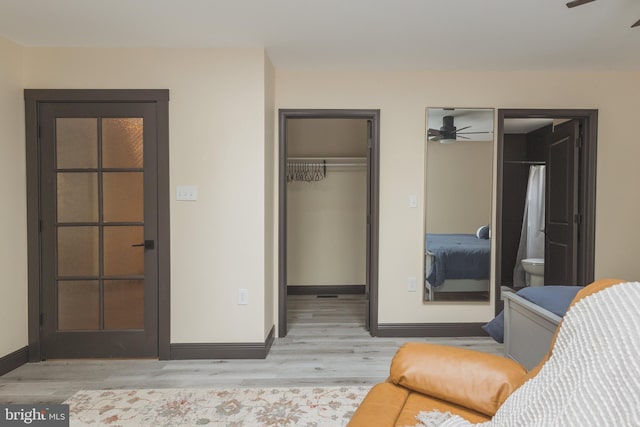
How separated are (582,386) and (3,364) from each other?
3.63m

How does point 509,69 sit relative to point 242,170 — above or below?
above

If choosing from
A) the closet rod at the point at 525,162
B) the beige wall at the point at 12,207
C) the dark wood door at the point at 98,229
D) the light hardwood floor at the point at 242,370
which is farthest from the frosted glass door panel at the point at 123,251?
the closet rod at the point at 525,162

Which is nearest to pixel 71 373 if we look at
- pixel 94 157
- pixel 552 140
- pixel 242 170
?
pixel 94 157

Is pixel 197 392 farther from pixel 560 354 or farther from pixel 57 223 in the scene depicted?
pixel 560 354

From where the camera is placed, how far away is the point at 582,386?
103cm

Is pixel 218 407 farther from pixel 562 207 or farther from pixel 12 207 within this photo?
pixel 562 207

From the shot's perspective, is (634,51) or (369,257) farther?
(369,257)

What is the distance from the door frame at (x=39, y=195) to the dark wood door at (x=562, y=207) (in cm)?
380

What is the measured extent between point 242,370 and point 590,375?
2.39 meters

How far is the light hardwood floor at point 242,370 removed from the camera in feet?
8.57

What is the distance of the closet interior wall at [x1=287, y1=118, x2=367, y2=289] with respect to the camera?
5105mm

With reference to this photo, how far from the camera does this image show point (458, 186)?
Answer: 3586 mm

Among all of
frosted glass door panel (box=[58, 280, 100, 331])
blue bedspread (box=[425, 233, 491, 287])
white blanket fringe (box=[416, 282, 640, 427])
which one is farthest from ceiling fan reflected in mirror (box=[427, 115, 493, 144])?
frosted glass door panel (box=[58, 280, 100, 331])
